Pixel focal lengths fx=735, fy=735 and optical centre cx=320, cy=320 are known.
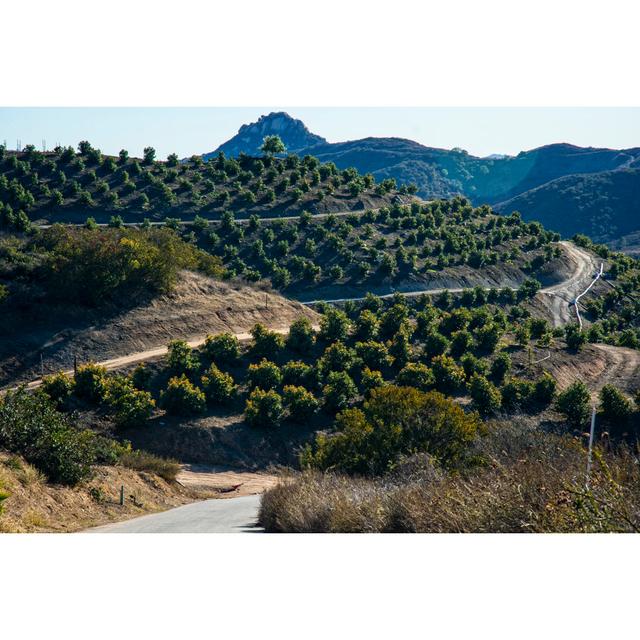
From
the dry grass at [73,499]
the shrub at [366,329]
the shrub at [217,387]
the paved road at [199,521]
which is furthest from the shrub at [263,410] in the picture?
the paved road at [199,521]

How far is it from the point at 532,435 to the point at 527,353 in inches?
897

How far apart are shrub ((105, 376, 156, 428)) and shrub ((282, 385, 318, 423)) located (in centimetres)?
695

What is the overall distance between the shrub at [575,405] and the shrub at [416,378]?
6.91 meters

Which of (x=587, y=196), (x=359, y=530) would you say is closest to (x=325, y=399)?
(x=359, y=530)

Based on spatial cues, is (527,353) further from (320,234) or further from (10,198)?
(10,198)

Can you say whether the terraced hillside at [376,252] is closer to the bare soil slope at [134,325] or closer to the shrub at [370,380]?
the bare soil slope at [134,325]

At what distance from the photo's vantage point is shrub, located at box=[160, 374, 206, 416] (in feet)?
121

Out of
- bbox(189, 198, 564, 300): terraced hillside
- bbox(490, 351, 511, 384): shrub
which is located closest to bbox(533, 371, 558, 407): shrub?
bbox(490, 351, 511, 384): shrub

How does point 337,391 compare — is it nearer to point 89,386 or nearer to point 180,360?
point 180,360

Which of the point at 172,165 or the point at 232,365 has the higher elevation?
the point at 172,165

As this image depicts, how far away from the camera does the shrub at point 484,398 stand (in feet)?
128

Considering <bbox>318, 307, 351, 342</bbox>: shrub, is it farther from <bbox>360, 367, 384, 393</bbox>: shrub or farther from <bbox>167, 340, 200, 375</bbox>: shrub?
<bbox>167, 340, 200, 375</bbox>: shrub

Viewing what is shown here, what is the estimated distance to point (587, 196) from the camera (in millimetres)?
162375

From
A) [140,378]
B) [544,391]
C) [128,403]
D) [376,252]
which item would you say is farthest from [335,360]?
[376,252]
